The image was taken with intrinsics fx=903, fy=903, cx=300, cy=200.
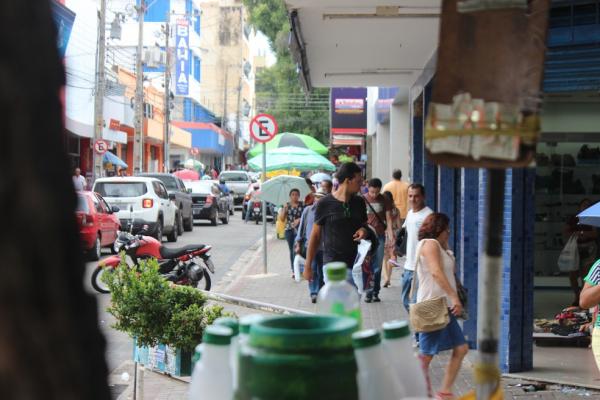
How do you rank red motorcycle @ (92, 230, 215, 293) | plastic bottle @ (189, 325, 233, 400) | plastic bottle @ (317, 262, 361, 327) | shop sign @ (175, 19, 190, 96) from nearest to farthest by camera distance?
plastic bottle @ (189, 325, 233, 400)
plastic bottle @ (317, 262, 361, 327)
red motorcycle @ (92, 230, 215, 293)
shop sign @ (175, 19, 190, 96)

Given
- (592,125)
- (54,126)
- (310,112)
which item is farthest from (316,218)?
(310,112)

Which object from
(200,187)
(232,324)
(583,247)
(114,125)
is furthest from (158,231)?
(114,125)

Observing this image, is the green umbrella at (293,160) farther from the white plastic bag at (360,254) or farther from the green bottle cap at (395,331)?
the green bottle cap at (395,331)

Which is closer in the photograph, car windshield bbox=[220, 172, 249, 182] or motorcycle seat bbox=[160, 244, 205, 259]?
motorcycle seat bbox=[160, 244, 205, 259]

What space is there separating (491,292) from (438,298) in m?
4.61

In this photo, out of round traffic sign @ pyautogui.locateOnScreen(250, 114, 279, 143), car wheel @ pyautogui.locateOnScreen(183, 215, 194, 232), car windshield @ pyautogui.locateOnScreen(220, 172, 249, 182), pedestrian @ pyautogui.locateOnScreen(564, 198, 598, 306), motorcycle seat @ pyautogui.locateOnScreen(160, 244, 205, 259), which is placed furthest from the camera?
car windshield @ pyautogui.locateOnScreen(220, 172, 249, 182)

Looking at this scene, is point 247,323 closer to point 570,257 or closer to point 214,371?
point 214,371

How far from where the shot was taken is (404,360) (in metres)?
2.48

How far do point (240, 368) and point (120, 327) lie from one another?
14.4ft

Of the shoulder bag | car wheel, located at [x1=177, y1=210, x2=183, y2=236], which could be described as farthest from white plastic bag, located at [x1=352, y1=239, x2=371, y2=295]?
car wheel, located at [x1=177, y1=210, x2=183, y2=236]

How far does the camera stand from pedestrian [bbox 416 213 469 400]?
6.88 m

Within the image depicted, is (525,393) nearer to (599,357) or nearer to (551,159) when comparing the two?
(599,357)

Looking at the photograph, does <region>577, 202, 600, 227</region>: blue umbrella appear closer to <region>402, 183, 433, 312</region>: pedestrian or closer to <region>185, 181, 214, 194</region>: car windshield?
<region>402, 183, 433, 312</region>: pedestrian

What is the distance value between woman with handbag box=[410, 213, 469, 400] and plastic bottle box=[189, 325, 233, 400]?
469 centimetres
